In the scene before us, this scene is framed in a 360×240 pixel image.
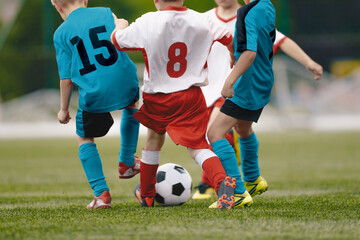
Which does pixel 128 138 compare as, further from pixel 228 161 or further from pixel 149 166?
pixel 228 161

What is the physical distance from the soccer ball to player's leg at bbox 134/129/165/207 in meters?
0.06

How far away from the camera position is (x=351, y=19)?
80.3ft

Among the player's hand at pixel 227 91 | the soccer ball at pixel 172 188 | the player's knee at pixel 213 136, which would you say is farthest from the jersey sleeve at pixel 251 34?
the soccer ball at pixel 172 188

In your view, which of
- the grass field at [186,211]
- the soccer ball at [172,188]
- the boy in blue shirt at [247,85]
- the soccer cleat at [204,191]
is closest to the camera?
the grass field at [186,211]

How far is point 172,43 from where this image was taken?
3.26m

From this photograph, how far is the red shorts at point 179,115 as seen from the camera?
130 inches

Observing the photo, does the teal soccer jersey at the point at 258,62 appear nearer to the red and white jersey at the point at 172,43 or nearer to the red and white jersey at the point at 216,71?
the red and white jersey at the point at 172,43

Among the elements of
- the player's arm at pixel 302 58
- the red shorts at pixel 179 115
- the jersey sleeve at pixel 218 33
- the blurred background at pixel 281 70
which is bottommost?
the blurred background at pixel 281 70

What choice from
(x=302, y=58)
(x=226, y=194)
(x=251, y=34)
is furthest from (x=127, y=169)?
(x=302, y=58)

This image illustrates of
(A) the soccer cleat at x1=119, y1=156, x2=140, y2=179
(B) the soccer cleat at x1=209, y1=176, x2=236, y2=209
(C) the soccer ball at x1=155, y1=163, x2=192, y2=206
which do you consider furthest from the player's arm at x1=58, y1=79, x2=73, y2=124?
(B) the soccer cleat at x1=209, y1=176, x2=236, y2=209

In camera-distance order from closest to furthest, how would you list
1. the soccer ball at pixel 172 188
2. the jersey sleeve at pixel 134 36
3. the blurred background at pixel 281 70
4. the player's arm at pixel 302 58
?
the jersey sleeve at pixel 134 36
the soccer ball at pixel 172 188
the player's arm at pixel 302 58
the blurred background at pixel 281 70

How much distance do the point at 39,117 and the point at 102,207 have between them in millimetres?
17359

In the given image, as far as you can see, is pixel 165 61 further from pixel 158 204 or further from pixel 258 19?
pixel 158 204

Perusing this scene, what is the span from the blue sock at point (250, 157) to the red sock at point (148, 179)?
65cm
